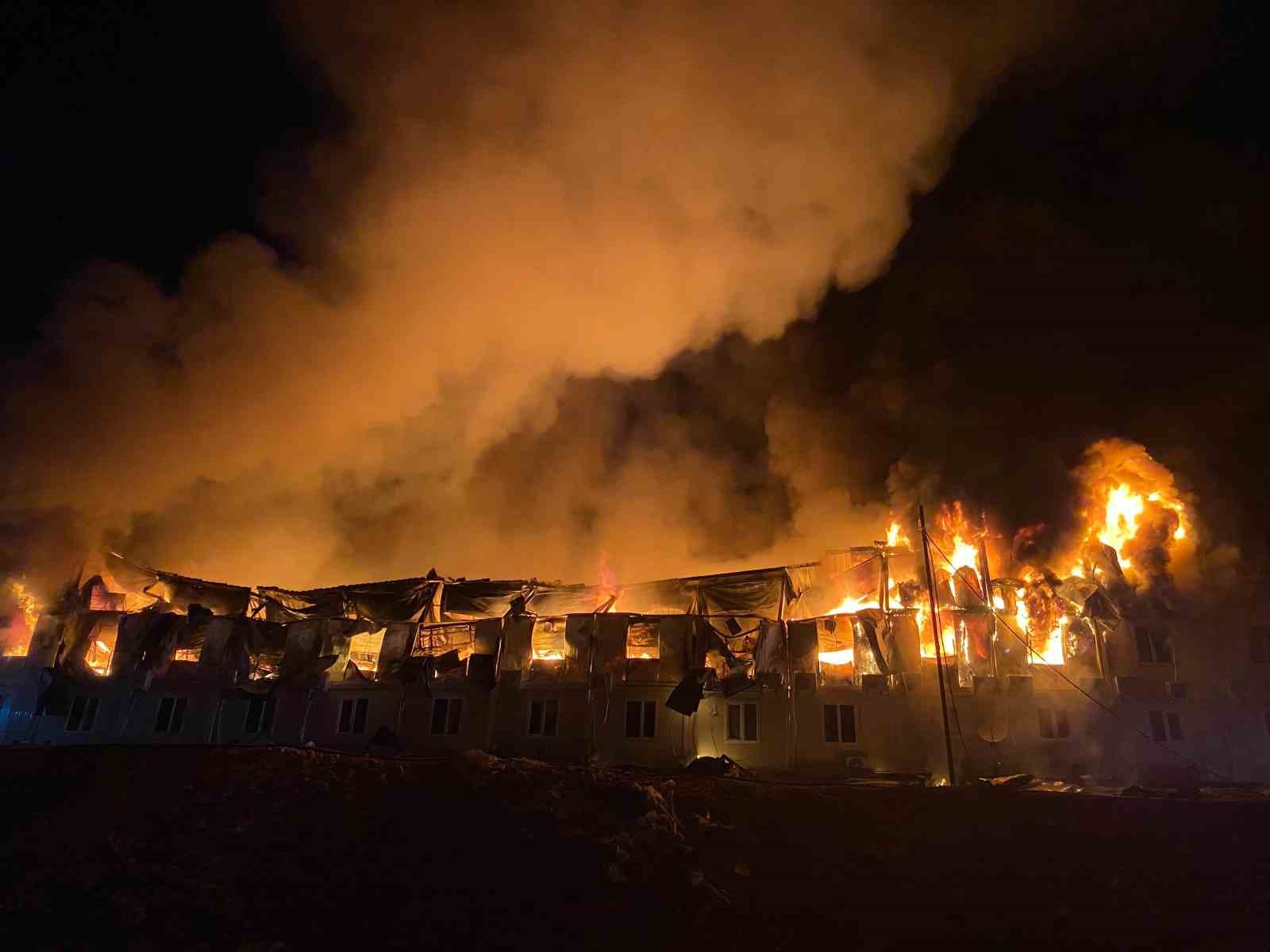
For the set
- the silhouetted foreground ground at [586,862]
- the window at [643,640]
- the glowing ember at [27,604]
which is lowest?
the silhouetted foreground ground at [586,862]

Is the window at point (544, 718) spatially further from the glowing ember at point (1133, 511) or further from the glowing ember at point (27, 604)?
the glowing ember at point (27, 604)

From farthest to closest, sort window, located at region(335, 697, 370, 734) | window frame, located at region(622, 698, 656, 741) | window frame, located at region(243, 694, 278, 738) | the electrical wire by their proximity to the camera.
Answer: window frame, located at region(243, 694, 278, 738)
window, located at region(335, 697, 370, 734)
window frame, located at region(622, 698, 656, 741)
the electrical wire

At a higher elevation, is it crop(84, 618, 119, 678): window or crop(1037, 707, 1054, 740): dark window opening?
crop(84, 618, 119, 678): window

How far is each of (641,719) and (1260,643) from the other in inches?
956

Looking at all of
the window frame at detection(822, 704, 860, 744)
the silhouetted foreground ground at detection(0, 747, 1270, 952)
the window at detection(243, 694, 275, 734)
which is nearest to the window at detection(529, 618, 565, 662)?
the window at detection(243, 694, 275, 734)

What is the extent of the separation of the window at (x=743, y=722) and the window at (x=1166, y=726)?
14.5 m

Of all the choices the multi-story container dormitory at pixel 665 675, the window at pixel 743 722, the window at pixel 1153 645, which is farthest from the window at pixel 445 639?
the window at pixel 1153 645

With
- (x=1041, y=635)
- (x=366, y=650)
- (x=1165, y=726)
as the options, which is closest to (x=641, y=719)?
(x=366, y=650)

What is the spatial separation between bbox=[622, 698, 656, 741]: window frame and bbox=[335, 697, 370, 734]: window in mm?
10926

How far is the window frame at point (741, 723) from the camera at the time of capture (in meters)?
28.9

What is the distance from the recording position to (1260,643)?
3088cm

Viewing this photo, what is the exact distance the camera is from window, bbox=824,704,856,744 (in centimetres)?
2814

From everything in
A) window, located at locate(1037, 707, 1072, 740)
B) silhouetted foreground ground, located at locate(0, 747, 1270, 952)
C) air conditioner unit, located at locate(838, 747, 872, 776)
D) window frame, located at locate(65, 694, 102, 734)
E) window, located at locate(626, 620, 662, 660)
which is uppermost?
window, located at locate(626, 620, 662, 660)

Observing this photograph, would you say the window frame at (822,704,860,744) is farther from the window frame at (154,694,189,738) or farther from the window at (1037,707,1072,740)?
the window frame at (154,694,189,738)
